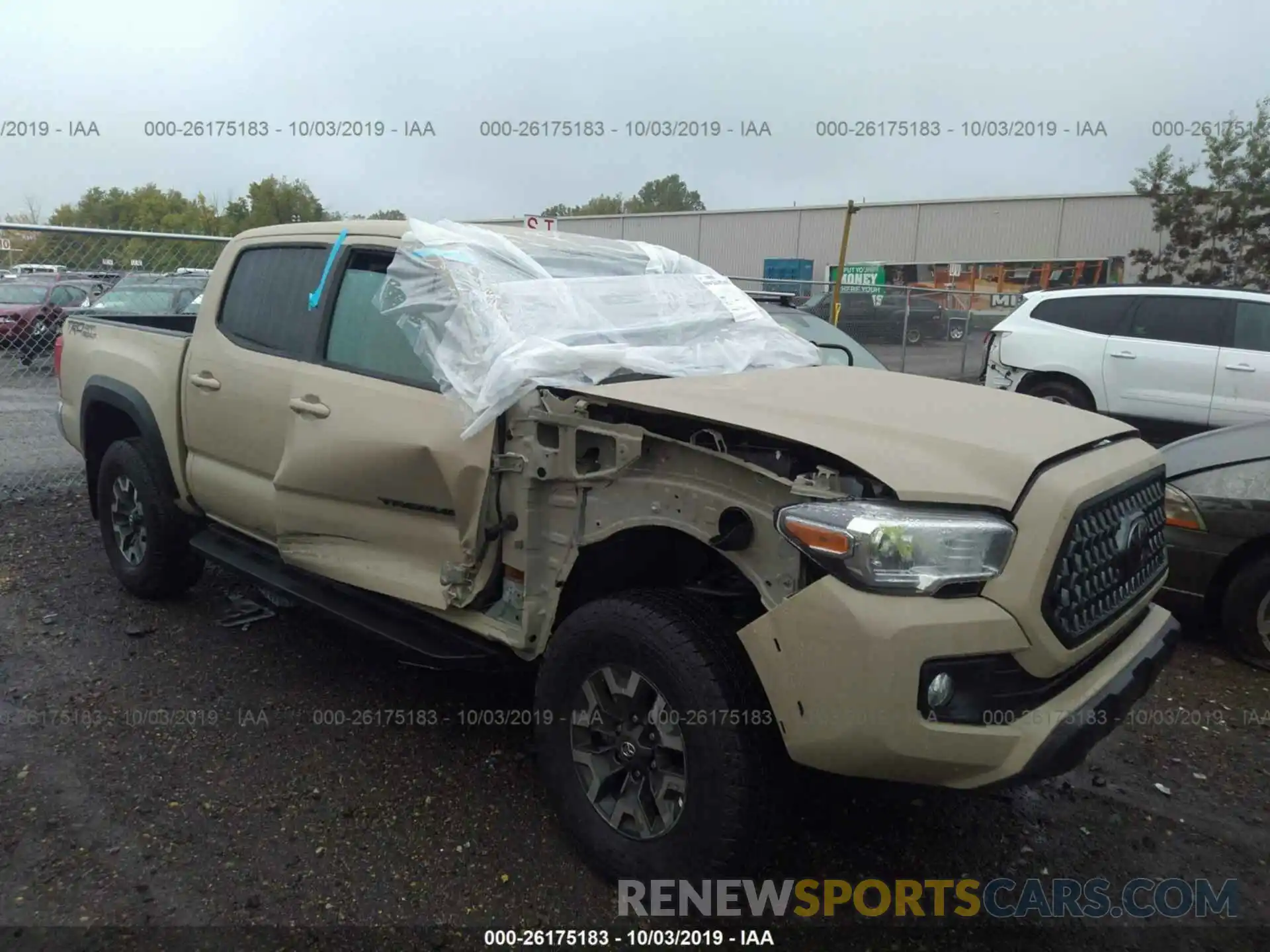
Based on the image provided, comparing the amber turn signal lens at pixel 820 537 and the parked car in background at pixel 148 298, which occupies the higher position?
the parked car in background at pixel 148 298

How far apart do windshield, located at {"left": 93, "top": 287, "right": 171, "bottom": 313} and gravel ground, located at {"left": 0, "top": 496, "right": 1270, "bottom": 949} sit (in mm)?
4362

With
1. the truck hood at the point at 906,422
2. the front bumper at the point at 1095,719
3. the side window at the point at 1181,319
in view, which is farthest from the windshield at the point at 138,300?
the side window at the point at 1181,319

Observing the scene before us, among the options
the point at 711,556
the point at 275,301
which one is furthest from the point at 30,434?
the point at 711,556

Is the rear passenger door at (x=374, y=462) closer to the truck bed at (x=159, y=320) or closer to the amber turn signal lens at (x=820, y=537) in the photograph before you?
the amber turn signal lens at (x=820, y=537)

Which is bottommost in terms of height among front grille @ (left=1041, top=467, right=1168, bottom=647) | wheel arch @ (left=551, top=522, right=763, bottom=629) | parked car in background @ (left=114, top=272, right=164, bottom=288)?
wheel arch @ (left=551, top=522, right=763, bottom=629)

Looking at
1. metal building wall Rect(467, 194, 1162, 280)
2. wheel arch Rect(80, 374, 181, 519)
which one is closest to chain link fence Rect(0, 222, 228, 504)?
wheel arch Rect(80, 374, 181, 519)

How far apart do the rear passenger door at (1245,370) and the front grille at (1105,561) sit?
689 cm

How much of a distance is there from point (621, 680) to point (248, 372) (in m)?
2.29

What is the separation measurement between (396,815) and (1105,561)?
235 centimetres

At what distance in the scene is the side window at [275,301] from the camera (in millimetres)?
3791

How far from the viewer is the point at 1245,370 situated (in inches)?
337

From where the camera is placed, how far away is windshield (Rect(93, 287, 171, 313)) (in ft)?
25.7

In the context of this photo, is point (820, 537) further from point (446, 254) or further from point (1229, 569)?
point (1229, 569)

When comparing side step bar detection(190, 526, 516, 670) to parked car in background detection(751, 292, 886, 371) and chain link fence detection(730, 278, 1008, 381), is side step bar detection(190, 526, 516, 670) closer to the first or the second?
parked car in background detection(751, 292, 886, 371)
